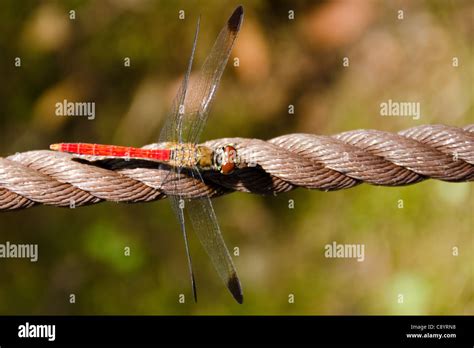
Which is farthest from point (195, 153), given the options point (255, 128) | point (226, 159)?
point (255, 128)

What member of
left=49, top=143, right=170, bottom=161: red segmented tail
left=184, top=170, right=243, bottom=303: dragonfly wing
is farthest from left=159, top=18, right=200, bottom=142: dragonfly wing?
left=184, top=170, right=243, bottom=303: dragonfly wing

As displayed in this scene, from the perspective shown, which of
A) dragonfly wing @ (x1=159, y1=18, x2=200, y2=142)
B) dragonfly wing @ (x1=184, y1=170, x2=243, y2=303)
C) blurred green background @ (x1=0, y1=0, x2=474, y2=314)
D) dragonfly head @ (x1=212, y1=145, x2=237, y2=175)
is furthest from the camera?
blurred green background @ (x1=0, y1=0, x2=474, y2=314)

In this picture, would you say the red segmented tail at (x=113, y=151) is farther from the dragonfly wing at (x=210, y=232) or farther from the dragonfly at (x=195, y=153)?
the dragonfly wing at (x=210, y=232)

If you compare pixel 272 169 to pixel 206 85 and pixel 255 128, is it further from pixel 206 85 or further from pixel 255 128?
pixel 255 128

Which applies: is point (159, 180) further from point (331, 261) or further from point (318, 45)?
point (318, 45)

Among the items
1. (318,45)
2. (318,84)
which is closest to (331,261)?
(318,84)

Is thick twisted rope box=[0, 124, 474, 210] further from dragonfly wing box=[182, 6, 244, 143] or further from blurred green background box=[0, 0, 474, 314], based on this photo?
blurred green background box=[0, 0, 474, 314]
